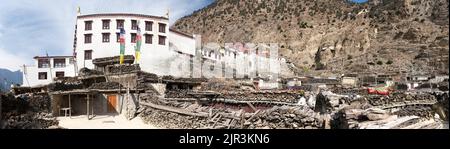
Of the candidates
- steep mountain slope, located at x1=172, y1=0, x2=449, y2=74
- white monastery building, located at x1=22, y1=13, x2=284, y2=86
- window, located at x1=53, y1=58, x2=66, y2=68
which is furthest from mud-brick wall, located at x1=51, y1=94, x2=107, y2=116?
steep mountain slope, located at x1=172, y1=0, x2=449, y2=74

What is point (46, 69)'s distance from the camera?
138 feet

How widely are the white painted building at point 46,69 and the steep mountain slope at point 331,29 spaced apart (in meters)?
33.0

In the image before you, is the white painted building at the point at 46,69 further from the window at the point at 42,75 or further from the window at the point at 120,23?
the window at the point at 120,23

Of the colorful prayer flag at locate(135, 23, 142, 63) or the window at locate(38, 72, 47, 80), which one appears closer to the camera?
the colorful prayer flag at locate(135, 23, 142, 63)

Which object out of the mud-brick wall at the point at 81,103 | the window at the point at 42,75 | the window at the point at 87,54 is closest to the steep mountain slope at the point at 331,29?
the window at the point at 87,54

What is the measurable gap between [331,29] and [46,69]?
49.9m

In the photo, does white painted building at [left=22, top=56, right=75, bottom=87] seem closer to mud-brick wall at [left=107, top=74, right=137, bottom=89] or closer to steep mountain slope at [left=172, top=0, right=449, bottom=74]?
mud-brick wall at [left=107, top=74, right=137, bottom=89]

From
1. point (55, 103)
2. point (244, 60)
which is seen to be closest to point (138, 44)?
point (55, 103)

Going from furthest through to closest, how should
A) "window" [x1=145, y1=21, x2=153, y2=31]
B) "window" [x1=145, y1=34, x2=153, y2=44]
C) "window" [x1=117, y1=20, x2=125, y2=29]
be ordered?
1. "window" [x1=145, y1=21, x2=153, y2=31]
2. "window" [x1=145, y1=34, x2=153, y2=44]
3. "window" [x1=117, y1=20, x2=125, y2=29]

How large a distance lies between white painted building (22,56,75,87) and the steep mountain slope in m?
33.0

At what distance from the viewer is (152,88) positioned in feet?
85.1

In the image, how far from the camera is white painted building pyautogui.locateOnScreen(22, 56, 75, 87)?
41375 mm

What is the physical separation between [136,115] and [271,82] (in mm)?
23163
